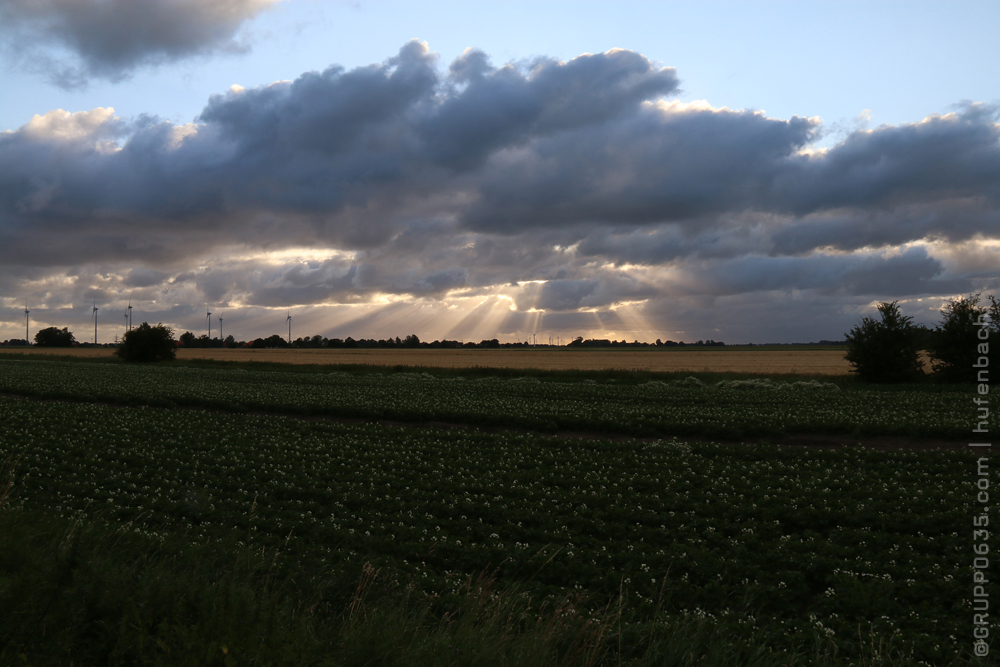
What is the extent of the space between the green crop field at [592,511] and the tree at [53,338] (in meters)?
183

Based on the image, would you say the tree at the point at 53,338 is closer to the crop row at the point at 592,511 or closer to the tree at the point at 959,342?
the crop row at the point at 592,511

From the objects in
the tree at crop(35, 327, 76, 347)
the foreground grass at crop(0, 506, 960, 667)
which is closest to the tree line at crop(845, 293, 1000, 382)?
the foreground grass at crop(0, 506, 960, 667)

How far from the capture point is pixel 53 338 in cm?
16412

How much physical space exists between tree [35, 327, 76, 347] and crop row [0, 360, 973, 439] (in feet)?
521

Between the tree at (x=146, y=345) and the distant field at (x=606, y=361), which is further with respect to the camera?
the tree at (x=146, y=345)

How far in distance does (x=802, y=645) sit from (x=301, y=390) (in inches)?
1357

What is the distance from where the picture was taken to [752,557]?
352 inches

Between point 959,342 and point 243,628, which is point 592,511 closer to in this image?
point 243,628

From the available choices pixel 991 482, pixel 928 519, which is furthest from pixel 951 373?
pixel 928 519

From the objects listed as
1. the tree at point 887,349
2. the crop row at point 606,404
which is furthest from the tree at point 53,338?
the tree at point 887,349

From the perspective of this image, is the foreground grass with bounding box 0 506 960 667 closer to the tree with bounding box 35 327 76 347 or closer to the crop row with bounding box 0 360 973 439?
the crop row with bounding box 0 360 973 439

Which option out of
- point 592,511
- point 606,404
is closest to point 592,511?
point 592,511

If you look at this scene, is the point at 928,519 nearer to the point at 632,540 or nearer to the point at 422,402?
the point at 632,540

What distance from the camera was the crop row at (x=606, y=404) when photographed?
2147 cm
